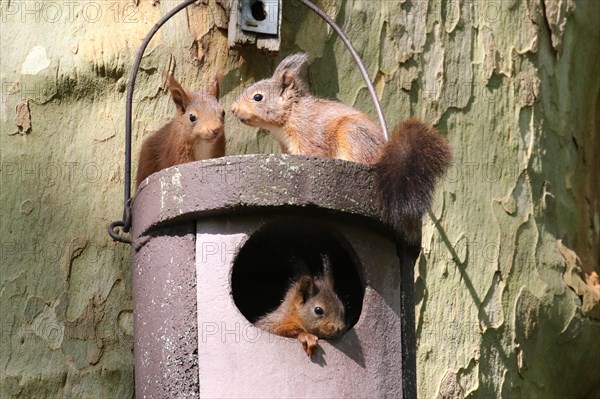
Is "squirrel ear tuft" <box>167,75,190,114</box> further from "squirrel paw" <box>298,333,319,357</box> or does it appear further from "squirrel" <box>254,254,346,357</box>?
"squirrel paw" <box>298,333,319,357</box>

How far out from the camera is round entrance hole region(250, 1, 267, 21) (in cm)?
476

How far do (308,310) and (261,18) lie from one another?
1.16m

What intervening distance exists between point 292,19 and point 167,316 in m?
1.55

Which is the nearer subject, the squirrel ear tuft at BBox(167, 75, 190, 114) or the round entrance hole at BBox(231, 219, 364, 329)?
the round entrance hole at BBox(231, 219, 364, 329)

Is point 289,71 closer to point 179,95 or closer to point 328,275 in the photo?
point 179,95

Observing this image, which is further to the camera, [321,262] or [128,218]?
[321,262]

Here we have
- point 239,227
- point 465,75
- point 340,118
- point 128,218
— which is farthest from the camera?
point 465,75

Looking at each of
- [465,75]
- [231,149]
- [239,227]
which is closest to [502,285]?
[465,75]

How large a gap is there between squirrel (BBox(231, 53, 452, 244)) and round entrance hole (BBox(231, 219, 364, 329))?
274mm

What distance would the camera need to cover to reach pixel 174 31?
191 inches

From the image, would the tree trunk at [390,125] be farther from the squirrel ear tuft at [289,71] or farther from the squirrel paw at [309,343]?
the squirrel paw at [309,343]

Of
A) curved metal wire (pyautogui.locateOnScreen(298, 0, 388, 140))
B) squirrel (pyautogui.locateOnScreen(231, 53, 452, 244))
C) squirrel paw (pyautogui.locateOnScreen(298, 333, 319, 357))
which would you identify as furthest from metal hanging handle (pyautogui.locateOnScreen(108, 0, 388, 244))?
squirrel paw (pyautogui.locateOnScreen(298, 333, 319, 357))

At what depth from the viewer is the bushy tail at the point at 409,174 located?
3.91 metres

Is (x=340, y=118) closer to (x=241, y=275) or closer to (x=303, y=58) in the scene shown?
(x=303, y=58)
